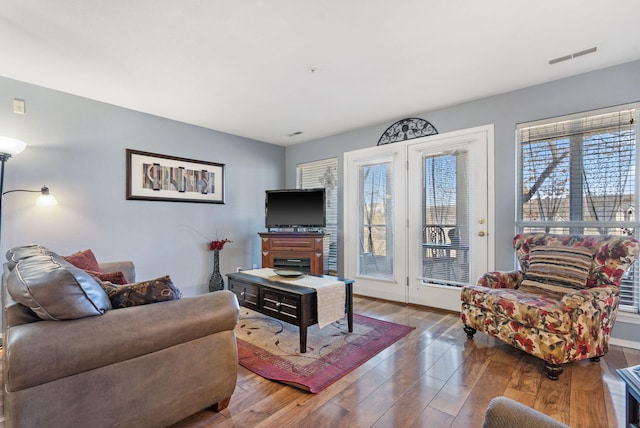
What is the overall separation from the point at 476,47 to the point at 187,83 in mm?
2570

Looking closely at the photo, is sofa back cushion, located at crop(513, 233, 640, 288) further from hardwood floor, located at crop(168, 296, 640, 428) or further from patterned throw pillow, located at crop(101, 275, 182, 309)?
patterned throw pillow, located at crop(101, 275, 182, 309)

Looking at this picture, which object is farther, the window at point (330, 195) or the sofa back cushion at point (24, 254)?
the window at point (330, 195)

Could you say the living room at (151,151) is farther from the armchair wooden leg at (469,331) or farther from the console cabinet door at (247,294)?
the console cabinet door at (247,294)

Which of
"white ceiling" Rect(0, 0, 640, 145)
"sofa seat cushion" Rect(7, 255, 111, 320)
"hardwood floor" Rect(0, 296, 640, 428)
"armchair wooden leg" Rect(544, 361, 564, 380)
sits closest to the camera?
"sofa seat cushion" Rect(7, 255, 111, 320)

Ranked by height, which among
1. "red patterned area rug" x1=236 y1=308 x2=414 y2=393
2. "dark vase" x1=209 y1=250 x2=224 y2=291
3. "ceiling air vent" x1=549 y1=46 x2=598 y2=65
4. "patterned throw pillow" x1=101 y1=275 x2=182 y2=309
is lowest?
"red patterned area rug" x1=236 y1=308 x2=414 y2=393

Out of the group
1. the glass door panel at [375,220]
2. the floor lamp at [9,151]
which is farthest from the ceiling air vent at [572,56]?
the floor lamp at [9,151]

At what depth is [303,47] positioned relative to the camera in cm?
235

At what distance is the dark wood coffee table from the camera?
2.39 m

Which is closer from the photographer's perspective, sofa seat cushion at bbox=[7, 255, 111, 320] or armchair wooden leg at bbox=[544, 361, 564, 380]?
sofa seat cushion at bbox=[7, 255, 111, 320]

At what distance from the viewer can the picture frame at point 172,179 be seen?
3648 millimetres

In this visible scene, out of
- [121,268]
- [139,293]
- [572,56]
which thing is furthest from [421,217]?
[121,268]

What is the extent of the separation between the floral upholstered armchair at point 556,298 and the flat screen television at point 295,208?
7.61 ft

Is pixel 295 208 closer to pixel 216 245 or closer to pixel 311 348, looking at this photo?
pixel 216 245

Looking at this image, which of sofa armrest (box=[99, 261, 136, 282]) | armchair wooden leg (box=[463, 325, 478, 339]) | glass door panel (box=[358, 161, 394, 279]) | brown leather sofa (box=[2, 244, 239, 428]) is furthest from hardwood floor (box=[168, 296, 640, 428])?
glass door panel (box=[358, 161, 394, 279])
